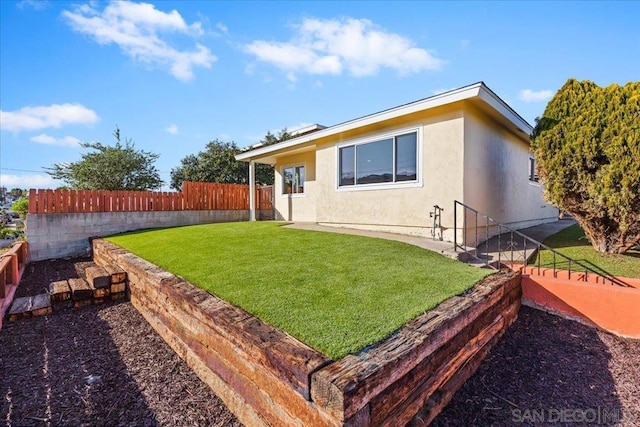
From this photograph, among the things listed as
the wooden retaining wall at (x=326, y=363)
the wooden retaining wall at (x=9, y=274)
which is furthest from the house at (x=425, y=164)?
the wooden retaining wall at (x=9, y=274)

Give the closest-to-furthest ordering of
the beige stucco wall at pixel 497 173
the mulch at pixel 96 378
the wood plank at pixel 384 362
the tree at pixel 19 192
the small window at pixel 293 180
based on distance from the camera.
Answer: the wood plank at pixel 384 362, the mulch at pixel 96 378, the beige stucco wall at pixel 497 173, the small window at pixel 293 180, the tree at pixel 19 192

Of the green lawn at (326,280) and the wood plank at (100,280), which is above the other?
the green lawn at (326,280)

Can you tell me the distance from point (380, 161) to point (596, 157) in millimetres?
4163

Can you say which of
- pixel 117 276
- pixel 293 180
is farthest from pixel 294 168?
pixel 117 276

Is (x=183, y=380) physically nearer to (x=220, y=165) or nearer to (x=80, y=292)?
(x=80, y=292)

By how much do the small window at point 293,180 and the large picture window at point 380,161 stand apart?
3.32m

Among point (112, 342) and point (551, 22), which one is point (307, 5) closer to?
point (551, 22)

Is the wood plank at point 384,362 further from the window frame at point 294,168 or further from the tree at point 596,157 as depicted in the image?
the window frame at point 294,168

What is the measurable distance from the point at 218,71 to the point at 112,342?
Answer: 29.3 feet

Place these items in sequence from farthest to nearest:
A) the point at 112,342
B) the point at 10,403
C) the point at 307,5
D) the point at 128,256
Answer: the point at 307,5 → the point at 128,256 → the point at 112,342 → the point at 10,403

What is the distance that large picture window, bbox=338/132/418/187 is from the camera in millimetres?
7122

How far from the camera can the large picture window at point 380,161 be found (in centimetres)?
712

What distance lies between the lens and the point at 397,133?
24.0ft

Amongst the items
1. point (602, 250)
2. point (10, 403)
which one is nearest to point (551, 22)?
point (602, 250)
